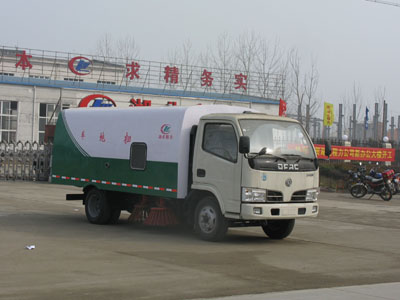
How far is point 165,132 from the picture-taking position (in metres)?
12.9

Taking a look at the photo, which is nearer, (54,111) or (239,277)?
(239,277)

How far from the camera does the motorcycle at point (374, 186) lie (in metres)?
25.1

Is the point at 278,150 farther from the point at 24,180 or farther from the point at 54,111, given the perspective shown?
the point at 54,111

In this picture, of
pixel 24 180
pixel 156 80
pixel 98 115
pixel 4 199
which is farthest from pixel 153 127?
pixel 156 80

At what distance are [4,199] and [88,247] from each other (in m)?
10.1

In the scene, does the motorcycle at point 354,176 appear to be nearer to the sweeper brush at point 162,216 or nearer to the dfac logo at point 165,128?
the sweeper brush at point 162,216

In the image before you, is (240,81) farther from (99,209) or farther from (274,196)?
(274,196)

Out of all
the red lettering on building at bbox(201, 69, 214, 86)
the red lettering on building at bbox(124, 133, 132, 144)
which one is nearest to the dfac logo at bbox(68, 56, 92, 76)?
the red lettering on building at bbox(201, 69, 214, 86)

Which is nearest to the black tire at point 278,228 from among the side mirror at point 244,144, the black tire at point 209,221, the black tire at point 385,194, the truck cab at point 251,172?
the truck cab at point 251,172

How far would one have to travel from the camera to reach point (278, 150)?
12.0m

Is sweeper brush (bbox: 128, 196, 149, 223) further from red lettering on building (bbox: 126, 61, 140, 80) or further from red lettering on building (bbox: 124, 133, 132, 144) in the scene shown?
red lettering on building (bbox: 126, 61, 140, 80)

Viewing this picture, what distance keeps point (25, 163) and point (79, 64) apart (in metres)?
10.9

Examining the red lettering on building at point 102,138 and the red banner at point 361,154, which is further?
the red banner at point 361,154

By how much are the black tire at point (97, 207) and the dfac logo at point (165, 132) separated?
243 centimetres
